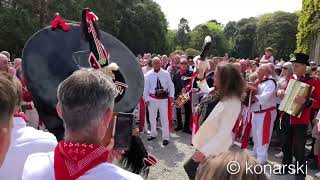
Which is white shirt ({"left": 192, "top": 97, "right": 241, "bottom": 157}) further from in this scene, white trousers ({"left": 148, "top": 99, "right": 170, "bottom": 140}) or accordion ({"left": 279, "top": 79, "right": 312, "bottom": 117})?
white trousers ({"left": 148, "top": 99, "right": 170, "bottom": 140})

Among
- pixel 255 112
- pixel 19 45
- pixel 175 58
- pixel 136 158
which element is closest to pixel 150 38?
pixel 19 45

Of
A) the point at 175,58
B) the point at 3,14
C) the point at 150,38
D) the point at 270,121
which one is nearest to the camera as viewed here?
the point at 270,121

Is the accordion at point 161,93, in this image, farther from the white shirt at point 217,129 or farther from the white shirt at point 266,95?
the white shirt at point 217,129

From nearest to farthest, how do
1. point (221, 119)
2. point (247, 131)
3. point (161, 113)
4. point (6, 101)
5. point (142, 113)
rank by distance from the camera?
point (6, 101) < point (221, 119) < point (247, 131) < point (161, 113) < point (142, 113)

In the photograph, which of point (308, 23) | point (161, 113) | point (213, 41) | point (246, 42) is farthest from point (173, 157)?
point (246, 42)

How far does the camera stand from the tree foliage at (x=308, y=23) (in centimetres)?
2018

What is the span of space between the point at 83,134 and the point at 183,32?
62.7 m

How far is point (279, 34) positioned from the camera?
60.4 m

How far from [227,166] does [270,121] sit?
631cm

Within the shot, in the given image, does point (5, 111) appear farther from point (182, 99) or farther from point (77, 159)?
point (182, 99)

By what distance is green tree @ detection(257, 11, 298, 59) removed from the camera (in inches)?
2212

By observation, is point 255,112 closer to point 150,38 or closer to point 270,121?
point 270,121

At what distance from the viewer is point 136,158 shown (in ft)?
10.9

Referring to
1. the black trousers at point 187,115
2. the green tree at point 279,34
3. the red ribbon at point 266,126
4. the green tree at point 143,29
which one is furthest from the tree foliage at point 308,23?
the green tree at point 279,34
